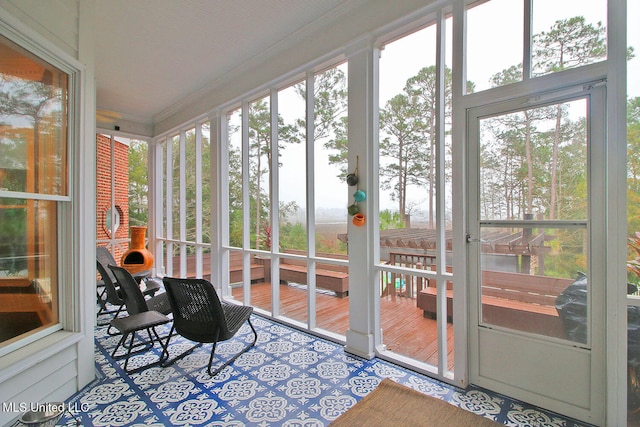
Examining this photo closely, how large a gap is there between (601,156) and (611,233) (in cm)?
46

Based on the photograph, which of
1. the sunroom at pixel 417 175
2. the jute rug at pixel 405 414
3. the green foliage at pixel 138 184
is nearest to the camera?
the jute rug at pixel 405 414

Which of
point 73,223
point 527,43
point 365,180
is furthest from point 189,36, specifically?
point 527,43

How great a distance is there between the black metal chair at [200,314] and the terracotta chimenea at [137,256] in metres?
2.82

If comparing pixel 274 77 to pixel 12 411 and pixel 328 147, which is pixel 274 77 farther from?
pixel 12 411

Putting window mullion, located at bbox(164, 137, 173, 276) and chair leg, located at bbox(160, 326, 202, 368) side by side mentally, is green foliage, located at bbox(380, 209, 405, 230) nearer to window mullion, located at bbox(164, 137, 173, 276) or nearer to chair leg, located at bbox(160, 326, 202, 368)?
chair leg, located at bbox(160, 326, 202, 368)

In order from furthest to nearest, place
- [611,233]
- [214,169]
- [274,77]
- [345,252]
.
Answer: [214,169], [274,77], [345,252], [611,233]

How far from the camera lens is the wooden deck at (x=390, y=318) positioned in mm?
2986

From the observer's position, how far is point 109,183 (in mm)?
6207

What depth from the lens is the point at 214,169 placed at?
15.6ft

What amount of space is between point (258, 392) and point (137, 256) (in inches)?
153

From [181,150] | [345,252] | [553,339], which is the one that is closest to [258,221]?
[345,252]

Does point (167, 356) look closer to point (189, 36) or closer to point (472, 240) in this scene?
point (472, 240)

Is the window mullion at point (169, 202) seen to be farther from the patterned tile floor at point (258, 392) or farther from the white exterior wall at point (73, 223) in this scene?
the white exterior wall at point (73, 223)

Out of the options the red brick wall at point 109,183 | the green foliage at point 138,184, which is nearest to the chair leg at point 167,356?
the red brick wall at point 109,183
